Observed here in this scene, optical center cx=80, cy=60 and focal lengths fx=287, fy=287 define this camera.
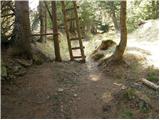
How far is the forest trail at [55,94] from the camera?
7.43 metres

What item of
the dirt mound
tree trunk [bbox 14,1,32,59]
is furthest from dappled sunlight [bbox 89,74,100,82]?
the dirt mound

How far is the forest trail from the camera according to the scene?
292 inches

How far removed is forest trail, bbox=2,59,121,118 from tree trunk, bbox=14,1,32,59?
78cm

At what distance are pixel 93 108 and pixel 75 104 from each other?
527 mm

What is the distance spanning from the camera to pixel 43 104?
773 centimetres

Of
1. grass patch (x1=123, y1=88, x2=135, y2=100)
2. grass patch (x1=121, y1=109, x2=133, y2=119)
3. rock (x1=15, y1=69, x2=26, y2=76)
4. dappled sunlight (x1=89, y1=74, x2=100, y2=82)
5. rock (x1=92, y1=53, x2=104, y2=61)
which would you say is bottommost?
grass patch (x1=121, y1=109, x2=133, y2=119)

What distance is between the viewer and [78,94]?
852 centimetres

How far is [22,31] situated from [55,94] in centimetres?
331

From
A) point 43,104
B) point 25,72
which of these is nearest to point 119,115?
point 43,104

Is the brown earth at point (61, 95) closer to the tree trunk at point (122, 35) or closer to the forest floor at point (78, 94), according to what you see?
the forest floor at point (78, 94)

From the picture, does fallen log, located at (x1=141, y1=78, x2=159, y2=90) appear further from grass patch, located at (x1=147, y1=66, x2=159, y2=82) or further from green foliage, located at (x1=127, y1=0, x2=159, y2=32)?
green foliage, located at (x1=127, y1=0, x2=159, y2=32)

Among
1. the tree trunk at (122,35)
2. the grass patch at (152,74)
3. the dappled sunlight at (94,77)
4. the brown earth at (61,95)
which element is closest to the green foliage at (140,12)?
the tree trunk at (122,35)

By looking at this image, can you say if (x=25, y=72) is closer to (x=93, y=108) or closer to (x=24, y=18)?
(x=24, y=18)

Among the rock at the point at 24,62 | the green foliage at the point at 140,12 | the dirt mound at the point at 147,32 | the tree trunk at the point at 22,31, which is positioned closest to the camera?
the rock at the point at 24,62
